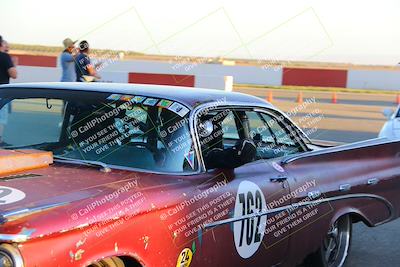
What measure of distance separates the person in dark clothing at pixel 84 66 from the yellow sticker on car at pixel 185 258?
7.44 metres

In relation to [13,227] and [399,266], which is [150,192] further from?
[399,266]

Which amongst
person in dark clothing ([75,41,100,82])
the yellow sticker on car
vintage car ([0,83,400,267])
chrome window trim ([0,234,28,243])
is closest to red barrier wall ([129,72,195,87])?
person in dark clothing ([75,41,100,82])

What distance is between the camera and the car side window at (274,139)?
444 cm

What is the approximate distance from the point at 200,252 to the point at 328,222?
4.69 ft

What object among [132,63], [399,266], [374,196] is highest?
[132,63]

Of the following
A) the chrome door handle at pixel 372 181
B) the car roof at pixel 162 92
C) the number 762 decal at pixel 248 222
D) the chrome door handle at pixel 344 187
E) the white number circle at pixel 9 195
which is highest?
the car roof at pixel 162 92

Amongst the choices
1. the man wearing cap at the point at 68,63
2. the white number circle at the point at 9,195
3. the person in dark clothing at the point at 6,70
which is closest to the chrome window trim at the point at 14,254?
the white number circle at the point at 9,195

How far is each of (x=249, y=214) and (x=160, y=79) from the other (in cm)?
1447

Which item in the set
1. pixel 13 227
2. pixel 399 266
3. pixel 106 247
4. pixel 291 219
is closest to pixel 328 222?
pixel 291 219

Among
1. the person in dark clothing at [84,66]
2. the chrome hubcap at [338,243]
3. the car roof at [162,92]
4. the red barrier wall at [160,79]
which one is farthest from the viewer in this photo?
the red barrier wall at [160,79]

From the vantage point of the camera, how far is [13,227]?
230 centimetres

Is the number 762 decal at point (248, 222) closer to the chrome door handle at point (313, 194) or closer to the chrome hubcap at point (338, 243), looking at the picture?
the chrome door handle at point (313, 194)

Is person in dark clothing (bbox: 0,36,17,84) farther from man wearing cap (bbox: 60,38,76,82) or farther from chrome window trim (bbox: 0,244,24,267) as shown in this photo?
chrome window trim (bbox: 0,244,24,267)

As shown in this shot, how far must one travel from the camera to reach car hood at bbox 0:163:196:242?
238 centimetres
